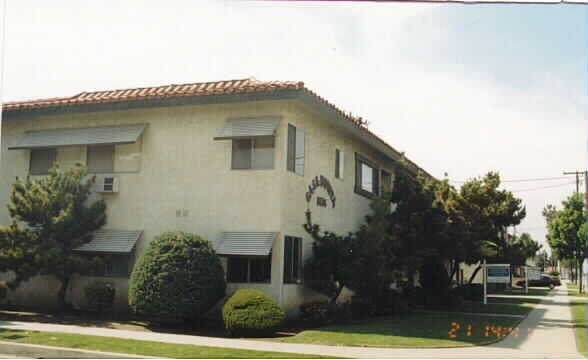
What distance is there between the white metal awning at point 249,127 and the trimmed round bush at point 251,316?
4.50m

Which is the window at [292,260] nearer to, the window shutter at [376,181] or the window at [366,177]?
the window at [366,177]

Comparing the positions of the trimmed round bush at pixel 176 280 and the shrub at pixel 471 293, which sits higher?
the trimmed round bush at pixel 176 280

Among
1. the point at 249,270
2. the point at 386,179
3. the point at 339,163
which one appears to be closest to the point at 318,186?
the point at 339,163

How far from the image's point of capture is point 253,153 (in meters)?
17.2

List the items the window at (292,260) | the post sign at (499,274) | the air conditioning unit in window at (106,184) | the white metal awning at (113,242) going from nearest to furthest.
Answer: the window at (292,260)
the white metal awning at (113,242)
the air conditioning unit in window at (106,184)
the post sign at (499,274)

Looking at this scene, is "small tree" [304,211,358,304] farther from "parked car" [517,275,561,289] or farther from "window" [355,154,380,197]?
"parked car" [517,275,561,289]

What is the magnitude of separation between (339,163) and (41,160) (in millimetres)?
9877

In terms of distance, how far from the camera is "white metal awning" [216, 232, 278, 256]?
634 inches

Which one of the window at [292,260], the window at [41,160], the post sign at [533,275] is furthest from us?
the post sign at [533,275]

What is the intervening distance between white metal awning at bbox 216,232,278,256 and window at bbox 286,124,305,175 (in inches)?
82.2

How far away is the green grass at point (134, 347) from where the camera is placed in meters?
11.0

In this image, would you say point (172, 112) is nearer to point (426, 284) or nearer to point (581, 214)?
point (426, 284)

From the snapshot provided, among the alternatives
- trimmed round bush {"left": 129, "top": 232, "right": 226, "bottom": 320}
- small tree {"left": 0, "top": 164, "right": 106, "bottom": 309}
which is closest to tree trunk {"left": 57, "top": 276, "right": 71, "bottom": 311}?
small tree {"left": 0, "top": 164, "right": 106, "bottom": 309}

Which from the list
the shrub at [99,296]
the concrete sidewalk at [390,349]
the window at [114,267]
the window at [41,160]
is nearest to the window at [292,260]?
the concrete sidewalk at [390,349]
